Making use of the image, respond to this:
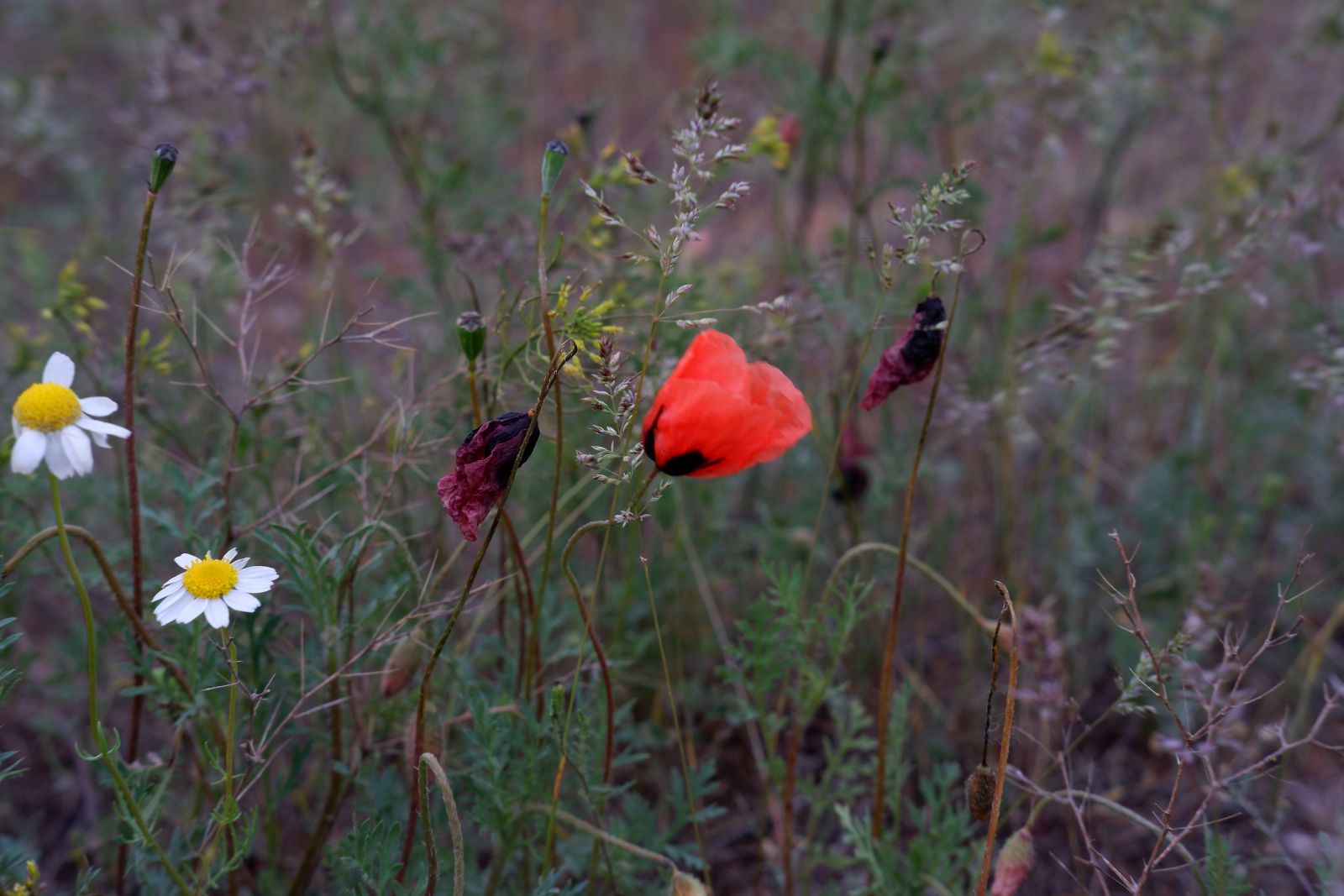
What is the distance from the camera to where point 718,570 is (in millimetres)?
2186

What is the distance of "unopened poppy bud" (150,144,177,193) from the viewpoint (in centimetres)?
107

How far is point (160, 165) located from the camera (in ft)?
3.51

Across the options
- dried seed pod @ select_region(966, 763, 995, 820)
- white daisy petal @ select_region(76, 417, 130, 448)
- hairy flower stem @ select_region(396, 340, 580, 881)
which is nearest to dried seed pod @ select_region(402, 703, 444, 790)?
hairy flower stem @ select_region(396, 340, 580, 881)

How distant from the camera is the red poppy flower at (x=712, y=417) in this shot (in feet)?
3.49

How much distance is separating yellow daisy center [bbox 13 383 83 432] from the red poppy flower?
56 centimetres

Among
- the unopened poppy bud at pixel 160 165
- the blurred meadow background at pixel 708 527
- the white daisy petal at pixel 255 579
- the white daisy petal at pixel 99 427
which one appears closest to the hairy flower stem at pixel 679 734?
the blurred meadow background at pixel 708 527

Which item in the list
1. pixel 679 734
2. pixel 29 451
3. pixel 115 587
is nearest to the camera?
pixel 29 451

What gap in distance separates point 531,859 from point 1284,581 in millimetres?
1807

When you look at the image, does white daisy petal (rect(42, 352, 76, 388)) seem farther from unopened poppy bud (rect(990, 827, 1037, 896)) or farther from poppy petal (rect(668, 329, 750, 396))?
unopened poppy bud (rect(990, 827, 1037, 896))

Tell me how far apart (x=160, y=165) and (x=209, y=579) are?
16.8 inches

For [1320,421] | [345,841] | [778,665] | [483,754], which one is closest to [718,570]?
[778,665]

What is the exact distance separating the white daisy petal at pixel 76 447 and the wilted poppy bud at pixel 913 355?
2.67ft

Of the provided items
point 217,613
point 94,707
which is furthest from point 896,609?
point 94,707

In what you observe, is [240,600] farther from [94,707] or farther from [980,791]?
[980,791]
